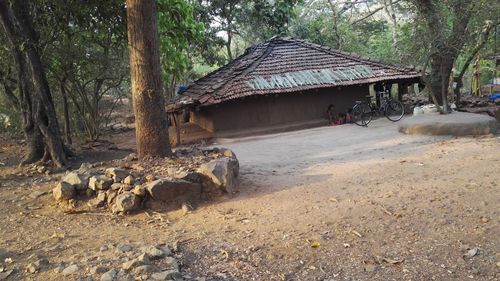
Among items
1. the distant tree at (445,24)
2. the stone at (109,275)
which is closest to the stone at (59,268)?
the stone at (109,275)

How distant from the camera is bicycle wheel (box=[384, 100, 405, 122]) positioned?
16.2 meters

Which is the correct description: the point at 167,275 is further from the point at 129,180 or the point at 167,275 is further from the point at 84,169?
the point at 84,169

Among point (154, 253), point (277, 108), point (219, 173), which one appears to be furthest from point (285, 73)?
point (154, 253)

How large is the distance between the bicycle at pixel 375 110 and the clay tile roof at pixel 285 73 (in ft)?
2.99

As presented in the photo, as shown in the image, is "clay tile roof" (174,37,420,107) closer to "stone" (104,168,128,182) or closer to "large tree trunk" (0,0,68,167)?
"large tree trunk" (0,0,68,167)

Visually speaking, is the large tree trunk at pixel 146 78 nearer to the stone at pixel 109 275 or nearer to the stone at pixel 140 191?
the stone at pixel 140 191

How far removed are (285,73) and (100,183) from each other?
1137 cm

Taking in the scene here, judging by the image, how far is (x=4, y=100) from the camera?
16.8m

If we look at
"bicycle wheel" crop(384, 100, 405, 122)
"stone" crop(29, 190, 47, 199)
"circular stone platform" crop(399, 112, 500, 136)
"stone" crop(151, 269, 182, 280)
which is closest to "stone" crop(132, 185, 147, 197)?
"stone" crop(29, 190, 47, 199)

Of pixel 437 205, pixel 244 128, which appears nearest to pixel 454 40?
pixel 244 128

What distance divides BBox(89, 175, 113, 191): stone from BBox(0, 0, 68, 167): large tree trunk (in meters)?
3.43

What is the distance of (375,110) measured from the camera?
16.3 metres

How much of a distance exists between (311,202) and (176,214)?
1800 mm

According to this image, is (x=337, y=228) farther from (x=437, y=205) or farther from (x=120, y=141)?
(x=120, y=141)
